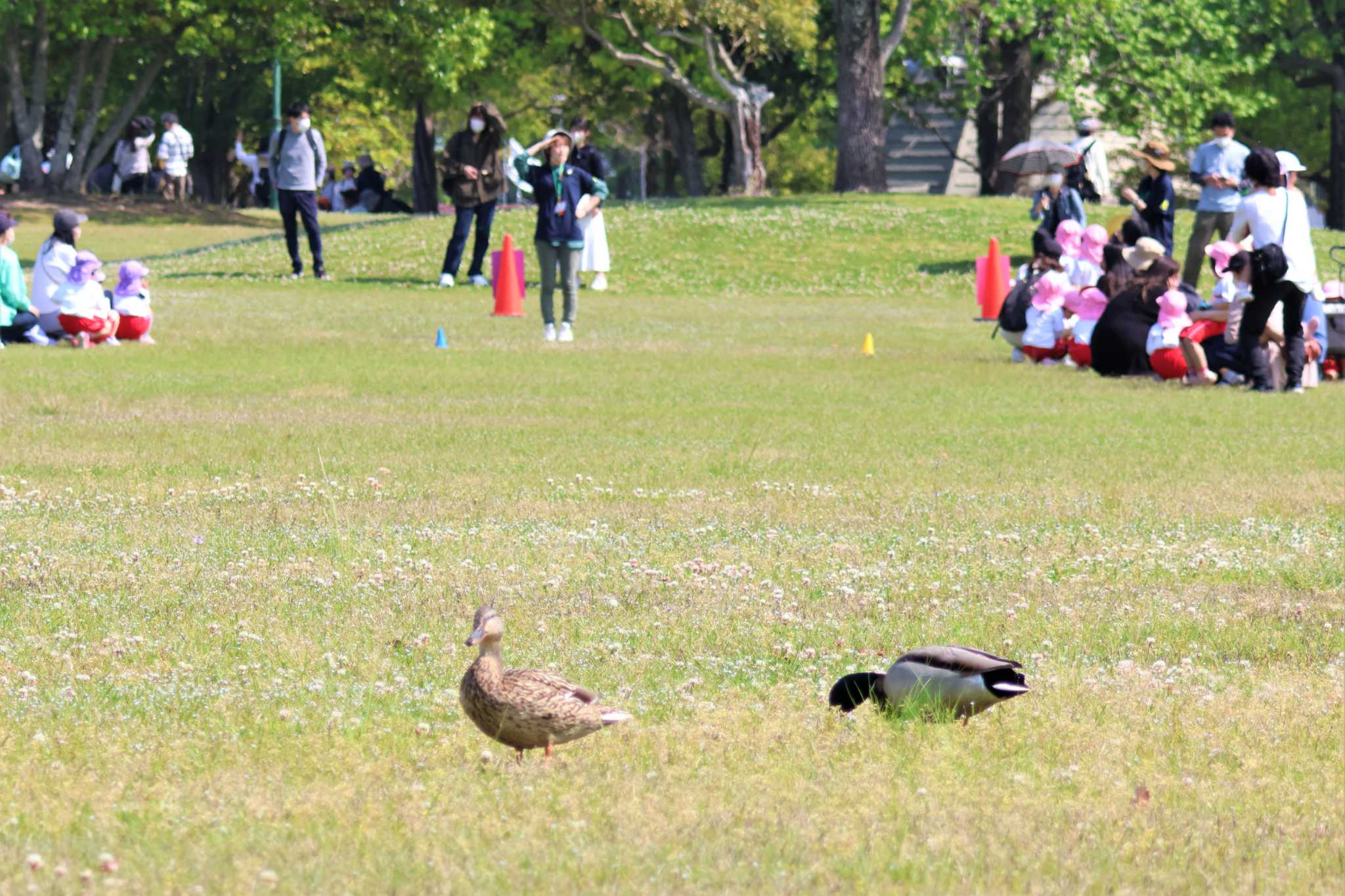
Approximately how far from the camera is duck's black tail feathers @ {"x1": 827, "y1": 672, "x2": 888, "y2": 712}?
609 cm

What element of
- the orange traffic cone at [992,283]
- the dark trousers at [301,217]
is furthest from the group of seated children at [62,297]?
the orange traffic cone at [992,283]

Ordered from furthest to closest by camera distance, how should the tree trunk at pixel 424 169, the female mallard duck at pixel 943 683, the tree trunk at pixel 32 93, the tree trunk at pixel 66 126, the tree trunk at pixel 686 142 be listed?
the tree trunk at pixel 686 142 < the tree trunk at pixel 424 169 < the tree trunk at pixel 66 126 < the tree trunk at pixel 32 93 < the female mallard duck at pixel 943 683

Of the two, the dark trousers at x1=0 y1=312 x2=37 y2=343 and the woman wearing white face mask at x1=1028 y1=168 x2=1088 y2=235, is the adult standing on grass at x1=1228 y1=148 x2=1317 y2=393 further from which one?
the dark trousers at x1=0 y1=312 x2=37 y2=343

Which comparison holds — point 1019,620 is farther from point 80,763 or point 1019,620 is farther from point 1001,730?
point 80,763

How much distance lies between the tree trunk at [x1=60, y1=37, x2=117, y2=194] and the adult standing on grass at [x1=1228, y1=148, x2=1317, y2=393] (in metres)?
38.0

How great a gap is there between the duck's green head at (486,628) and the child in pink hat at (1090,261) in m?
15.6

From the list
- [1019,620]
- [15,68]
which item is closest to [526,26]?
[15,68]

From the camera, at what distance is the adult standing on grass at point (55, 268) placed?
63.8 feet

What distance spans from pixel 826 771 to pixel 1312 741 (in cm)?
156

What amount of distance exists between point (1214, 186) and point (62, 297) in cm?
1426

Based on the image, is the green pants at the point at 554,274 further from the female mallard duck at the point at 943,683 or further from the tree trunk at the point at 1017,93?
the tree trunk at the point at 1017,93

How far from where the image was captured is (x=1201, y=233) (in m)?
25.5

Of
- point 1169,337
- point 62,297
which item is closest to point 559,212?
point 62,297

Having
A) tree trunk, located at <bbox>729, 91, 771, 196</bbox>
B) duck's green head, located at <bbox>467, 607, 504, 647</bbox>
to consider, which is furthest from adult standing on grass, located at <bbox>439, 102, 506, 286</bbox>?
duck's green head, located at <bbox>467, 607, 504, 647</bbox>
